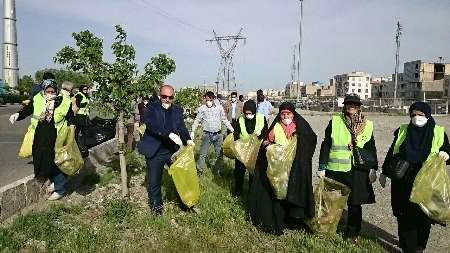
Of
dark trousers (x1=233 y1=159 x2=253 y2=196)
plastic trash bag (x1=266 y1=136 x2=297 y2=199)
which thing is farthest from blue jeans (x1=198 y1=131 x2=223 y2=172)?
plastic trash bag (x1=266 y1=136 x2=297 y2=199)

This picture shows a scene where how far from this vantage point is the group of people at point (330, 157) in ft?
14.7

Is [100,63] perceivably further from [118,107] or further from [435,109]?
[435,109]

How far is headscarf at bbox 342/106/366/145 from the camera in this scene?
4898 mm

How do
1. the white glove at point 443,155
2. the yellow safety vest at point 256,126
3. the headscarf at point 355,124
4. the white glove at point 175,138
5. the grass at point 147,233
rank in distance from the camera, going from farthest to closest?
the yellow safety vest at point 256,126
the white glove at point 175,138
the headscarf at point 355,124
the grass at point 147,233
the white glove at point 443,155

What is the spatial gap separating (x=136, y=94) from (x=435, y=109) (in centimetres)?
4272

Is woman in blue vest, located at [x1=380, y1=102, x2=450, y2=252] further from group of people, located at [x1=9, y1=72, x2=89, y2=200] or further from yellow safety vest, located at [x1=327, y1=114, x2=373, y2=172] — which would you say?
group of people, located at [x1=9, y1=72, x2=89, y2=200]

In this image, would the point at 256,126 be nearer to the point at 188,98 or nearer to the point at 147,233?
the point at 147,233

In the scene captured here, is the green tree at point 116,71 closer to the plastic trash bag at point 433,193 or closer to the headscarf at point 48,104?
the headscarf at point 48,104

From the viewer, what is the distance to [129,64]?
613 centimetres

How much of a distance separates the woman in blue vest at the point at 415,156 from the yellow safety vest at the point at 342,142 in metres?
0.37

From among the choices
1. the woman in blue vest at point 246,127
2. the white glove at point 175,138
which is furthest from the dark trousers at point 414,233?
the woman in blue vest at point 246,127

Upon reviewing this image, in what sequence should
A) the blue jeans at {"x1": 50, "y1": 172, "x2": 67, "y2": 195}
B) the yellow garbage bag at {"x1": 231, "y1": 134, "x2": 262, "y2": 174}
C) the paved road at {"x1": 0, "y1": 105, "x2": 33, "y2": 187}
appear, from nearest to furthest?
1. the yellow garbage bag at {"x1": 231, "y1": 134, "x2": 262, "y2": 174}
2. the blue jeans at {"x1": 50, "y1": 172, "x2": 67, "y2": 195}
3. the paved road at {"x1": 0, "y1": 105, "x2": 33, "y2": 187}

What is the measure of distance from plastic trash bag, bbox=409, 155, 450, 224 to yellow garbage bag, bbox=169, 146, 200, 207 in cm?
261

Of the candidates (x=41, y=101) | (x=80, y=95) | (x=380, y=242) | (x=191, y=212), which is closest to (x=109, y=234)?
(x=191, y=212)
